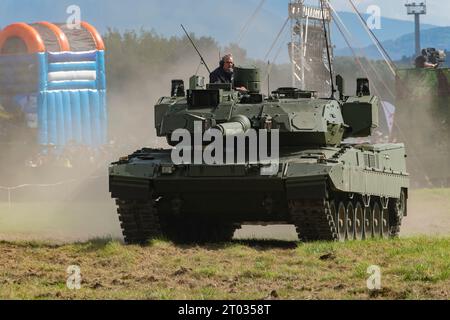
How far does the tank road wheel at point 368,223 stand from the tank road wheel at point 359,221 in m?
0.21

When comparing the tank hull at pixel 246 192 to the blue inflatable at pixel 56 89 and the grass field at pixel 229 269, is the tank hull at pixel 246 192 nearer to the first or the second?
the grass field at pixel 229 269

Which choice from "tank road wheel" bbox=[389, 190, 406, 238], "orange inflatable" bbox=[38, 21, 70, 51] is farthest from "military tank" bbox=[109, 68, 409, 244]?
"orange inflatable" bbox=[38, 21, 70, 51]

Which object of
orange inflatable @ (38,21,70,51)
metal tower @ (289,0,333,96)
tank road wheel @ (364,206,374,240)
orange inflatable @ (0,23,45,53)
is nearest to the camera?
tank road wheel @ (364,206,374,240)

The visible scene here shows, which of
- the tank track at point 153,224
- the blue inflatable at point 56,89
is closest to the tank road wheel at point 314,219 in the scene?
the tank track at point 153,224

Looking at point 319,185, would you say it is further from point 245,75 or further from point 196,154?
point 245,75

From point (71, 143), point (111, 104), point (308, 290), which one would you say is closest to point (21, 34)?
point (71, 143)

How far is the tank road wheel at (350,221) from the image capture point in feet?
70.8

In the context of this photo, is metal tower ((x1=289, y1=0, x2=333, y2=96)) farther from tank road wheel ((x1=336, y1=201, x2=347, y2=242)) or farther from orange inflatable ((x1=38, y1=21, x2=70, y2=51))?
tank road wheel ((x1=336, y1=201, x2=347, y2=242))

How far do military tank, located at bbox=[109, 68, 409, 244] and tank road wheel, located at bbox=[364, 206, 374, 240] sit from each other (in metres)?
0.02

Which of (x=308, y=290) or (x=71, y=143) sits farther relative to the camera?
(x=71, y=143)

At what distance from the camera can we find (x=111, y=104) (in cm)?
6166

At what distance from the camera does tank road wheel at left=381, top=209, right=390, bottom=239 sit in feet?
79.7

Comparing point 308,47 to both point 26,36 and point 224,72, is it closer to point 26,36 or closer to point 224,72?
point 26,36

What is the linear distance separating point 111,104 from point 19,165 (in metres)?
18.9
